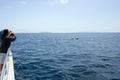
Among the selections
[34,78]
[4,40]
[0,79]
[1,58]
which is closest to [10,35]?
[4,40]

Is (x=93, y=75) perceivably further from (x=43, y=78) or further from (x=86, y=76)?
(x=43, y=78)

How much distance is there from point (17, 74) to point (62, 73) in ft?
13.1

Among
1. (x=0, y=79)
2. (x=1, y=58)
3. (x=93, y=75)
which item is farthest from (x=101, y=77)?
(x=0, y=79)

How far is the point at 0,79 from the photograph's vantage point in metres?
5.24

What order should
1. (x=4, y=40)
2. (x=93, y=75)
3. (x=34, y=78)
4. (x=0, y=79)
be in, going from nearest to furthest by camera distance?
(x=0, y=79) → (x=4, y=40) → (x=34, y=78) → (x=93, y=75)

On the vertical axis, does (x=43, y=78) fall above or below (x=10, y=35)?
below

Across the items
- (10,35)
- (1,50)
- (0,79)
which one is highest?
(10,35)

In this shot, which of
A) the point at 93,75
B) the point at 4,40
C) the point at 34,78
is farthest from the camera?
the point at 93,75

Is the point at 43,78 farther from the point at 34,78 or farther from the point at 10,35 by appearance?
the point at 10,35

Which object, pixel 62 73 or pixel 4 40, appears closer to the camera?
pixel 4 40

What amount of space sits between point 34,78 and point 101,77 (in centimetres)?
562

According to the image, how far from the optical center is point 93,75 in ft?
51.4

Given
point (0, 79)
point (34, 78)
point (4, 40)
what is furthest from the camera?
point (34, 78)

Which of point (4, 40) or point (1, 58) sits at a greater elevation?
point (4, 40)
